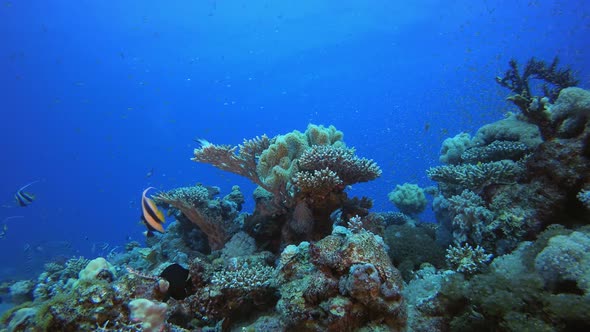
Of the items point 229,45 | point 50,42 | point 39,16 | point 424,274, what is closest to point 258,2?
point 229,45

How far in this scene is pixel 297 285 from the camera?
138 inches

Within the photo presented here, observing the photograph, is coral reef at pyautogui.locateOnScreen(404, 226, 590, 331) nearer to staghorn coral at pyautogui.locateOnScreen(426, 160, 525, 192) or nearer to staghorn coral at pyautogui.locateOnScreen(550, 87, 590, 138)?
staghorn coral at pyautogui.locateOnScreen(426, 160, 525, 192)

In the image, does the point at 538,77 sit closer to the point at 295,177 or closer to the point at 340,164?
the point at 340,164

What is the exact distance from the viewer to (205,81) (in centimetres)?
9181

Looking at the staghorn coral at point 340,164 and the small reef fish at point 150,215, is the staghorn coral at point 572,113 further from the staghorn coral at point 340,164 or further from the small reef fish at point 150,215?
the small reef fish at point 150,215

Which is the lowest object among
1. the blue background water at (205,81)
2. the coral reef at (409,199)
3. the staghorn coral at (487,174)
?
the staghorn coral at (487,174)

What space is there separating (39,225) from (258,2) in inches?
3501

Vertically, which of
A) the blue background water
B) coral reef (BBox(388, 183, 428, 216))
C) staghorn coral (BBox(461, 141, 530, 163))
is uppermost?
the blue background water

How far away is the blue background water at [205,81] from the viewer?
55188 mm

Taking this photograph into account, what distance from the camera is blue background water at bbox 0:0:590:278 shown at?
55188 mm

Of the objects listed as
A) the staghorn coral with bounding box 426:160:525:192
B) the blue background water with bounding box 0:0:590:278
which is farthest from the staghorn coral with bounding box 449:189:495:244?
the blue background water with bounding box 0:0:590:278

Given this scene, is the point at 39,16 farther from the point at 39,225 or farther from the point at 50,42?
the point at 39,225

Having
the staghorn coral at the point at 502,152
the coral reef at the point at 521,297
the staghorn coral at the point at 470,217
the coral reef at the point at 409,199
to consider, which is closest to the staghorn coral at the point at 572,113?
the staghorn coral at the point at 502,152

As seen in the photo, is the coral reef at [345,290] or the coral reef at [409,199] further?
the coral reef at [409,199]
